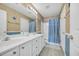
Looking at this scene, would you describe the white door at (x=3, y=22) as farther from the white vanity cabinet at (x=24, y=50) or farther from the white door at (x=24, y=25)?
the white door at (x=24, y=25)

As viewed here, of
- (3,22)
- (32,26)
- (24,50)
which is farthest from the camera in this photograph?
(32,26)

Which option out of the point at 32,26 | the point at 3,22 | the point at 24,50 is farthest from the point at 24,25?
the point at 24,50

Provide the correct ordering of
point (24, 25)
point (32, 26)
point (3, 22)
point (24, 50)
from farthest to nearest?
point (32, 26)
point (24, 25)
point (3, 22)
point (24, 50)

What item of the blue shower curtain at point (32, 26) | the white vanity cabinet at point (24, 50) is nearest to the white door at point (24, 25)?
the blue shower curtain at point (32, 26)

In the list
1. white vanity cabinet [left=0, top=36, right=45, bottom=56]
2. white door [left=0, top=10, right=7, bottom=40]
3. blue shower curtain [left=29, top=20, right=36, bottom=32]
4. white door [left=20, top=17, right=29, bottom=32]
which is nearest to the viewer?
white vanity cabinet [left=0, top=36, right=45, bottom=56]

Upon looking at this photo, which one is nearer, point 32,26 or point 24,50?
point 24,50

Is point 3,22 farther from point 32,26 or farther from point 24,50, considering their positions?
point 32,26

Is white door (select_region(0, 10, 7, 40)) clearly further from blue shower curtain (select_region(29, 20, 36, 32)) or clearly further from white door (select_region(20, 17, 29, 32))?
blue shower curtain (select_region(29, 20, 36, 32))

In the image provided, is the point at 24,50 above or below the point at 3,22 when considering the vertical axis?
below

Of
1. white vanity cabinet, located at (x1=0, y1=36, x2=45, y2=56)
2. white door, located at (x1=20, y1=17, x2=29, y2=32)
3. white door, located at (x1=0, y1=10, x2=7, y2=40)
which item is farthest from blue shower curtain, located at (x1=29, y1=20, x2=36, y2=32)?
white door, located at (x1=0, y1=10, x2=7, y2=40)

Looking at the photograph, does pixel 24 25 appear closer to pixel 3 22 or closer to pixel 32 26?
pixel 32 26

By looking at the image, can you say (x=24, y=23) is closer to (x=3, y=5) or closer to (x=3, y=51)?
(x=3, y=5)

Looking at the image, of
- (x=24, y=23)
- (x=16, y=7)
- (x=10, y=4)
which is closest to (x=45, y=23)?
(x=24, y=23)

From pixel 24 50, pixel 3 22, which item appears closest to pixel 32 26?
pixel 3 22
